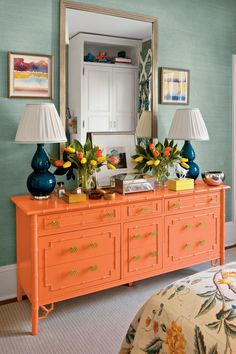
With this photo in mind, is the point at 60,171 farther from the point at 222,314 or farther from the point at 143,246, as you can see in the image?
the point at 222,314

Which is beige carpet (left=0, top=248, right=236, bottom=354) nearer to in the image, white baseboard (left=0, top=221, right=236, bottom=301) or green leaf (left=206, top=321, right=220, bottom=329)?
white baseboard (left=0, top=221, right=236, bottom=301)

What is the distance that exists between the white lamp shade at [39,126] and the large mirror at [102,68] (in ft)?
1.29

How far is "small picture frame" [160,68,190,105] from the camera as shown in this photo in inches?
144

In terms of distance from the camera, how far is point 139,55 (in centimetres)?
342

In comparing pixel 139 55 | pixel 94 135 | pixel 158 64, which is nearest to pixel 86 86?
pixel 94 135

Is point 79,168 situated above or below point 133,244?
above

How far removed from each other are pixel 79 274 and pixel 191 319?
4.58 feet

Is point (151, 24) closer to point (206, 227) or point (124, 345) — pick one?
point (206, 227)

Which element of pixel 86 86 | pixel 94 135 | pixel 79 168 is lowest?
pixel 79 168

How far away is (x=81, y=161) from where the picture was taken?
2.85 meters

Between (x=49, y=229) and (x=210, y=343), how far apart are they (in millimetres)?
1494

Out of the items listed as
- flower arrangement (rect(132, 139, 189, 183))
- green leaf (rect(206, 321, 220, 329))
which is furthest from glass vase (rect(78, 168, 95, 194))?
green leaf (rect(206, 321, 220, 329))

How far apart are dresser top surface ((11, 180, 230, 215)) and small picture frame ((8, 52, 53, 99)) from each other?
2.60 ft

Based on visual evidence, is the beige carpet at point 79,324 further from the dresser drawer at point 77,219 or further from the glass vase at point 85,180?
the glass vase at point 85,180
